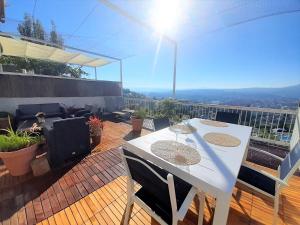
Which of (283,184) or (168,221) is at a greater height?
(283,184)

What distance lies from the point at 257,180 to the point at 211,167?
80 centimetres

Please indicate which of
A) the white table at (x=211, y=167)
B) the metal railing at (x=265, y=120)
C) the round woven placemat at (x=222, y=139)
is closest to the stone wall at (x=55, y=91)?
the metal railing at (x=265, y=120)

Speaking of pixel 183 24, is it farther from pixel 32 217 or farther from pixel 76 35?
pixel 32 217

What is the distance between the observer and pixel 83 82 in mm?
6129

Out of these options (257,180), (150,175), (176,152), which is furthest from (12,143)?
(257,180)

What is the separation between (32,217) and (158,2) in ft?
11.8

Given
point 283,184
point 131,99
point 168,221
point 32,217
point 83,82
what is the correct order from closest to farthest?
point 168,221, point 283,184, point 32,217, point 83,82, point 131,99

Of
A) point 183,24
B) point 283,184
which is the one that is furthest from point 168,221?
point 183,24

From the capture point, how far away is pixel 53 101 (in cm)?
532

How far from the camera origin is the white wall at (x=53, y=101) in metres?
4.37

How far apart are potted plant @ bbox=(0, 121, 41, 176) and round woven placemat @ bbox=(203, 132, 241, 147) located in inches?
104

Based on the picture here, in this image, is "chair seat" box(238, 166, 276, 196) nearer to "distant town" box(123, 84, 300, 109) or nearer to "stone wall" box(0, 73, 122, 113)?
"distant town" box(123, 84, 300, 109)

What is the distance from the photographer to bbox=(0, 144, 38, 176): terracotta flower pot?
2029 mm

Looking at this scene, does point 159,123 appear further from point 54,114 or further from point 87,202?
point 54,114
